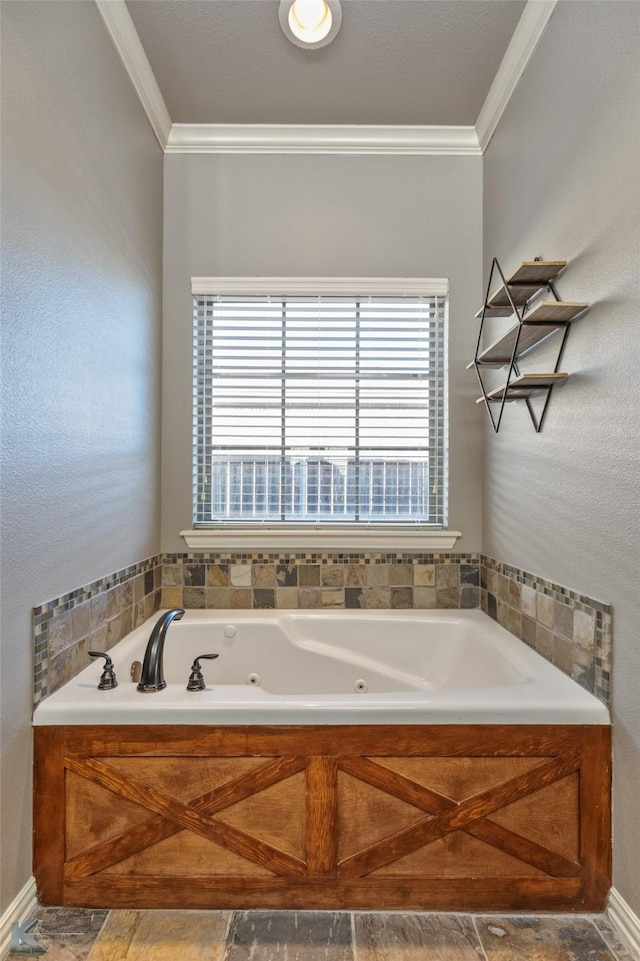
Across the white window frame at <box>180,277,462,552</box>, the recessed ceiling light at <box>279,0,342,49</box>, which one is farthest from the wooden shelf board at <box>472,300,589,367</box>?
the recessed ceiling light at <box>279,0,342,49</box>

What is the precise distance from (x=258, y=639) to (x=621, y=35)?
234cm

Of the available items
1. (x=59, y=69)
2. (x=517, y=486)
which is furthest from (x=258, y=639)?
(x=59, y=69)

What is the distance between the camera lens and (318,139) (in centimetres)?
246

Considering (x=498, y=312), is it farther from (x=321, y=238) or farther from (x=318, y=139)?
(x=318, y=139)

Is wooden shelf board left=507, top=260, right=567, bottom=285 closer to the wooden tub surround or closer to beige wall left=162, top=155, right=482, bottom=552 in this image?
beige wall left=162, top=155, right=482, bottom=552

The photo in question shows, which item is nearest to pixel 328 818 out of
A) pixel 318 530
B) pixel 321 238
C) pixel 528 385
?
pixel 318 530

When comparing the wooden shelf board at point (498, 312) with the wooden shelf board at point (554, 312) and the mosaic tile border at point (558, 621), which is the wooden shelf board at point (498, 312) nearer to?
the wooden shelf board at point (554, 312)

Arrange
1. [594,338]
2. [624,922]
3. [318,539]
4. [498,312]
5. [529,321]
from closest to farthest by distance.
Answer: [624,922] < [594,338] < [529,321] < [498,312] < [318,539]

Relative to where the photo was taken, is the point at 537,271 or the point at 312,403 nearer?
the point at 537,271

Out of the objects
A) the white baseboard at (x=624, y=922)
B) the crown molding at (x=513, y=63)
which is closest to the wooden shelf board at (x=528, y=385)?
the crown molding at (x=513, y=63)

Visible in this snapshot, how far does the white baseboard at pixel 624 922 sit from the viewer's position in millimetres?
1303

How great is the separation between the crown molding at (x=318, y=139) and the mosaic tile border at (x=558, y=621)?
199cm

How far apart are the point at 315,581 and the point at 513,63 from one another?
2.27 metres

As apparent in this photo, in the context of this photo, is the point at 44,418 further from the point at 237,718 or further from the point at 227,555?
the point at 227,555
